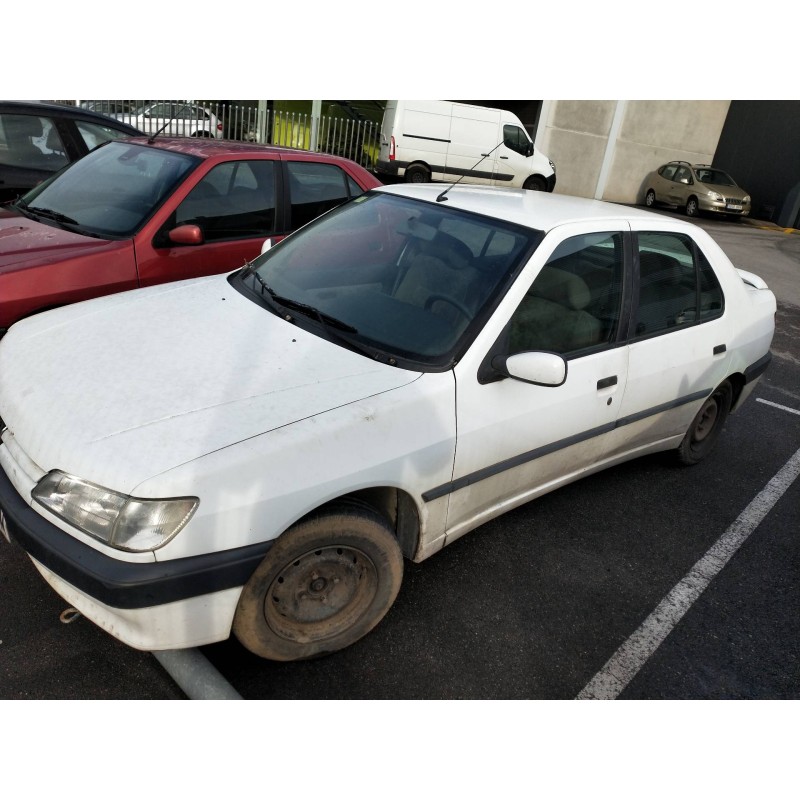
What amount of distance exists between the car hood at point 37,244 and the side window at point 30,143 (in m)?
1.66

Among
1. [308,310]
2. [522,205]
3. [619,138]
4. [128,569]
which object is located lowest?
[619,138]

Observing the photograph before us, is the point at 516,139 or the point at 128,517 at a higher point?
the point at 128,517

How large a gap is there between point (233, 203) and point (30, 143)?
2.35 m

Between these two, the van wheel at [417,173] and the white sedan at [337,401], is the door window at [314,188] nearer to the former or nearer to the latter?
the white sedan at [337,401]

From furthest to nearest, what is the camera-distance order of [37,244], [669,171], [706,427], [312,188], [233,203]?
[669,171], [312,188], [233,203], [706,427], [37,244]

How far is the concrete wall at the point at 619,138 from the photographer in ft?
67.9

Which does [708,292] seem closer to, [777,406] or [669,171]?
[777,406]

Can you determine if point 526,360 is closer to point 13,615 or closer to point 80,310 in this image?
point 80,310

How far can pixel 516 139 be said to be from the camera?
17.4m

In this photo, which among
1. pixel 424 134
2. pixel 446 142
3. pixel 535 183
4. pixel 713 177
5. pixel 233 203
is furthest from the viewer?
pixel 713 177

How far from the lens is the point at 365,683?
8.47 feet

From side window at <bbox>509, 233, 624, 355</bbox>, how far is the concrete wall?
18626 millimetres

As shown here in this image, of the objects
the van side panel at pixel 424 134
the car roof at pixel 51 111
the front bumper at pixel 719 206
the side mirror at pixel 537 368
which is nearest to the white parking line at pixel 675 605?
Result: the side mirror at pixel 537 368

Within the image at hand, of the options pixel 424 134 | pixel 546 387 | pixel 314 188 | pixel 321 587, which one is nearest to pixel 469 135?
pixel 424 134
